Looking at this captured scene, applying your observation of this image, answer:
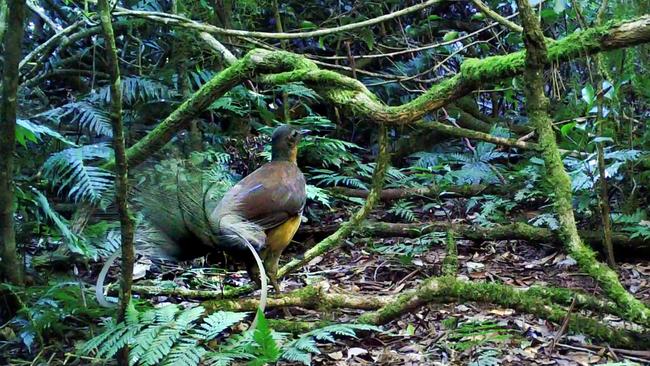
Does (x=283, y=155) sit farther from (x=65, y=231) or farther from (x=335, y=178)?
(x=65, y=231)

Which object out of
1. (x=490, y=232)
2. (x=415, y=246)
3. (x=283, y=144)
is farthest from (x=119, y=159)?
(x=490, y=232)

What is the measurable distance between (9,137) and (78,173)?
0.92 m

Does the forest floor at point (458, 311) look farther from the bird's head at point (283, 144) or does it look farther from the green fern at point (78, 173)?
the green fern at point (78, 173)

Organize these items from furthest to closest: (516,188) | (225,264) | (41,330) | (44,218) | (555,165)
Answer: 1. (516,188)
2. (225,264)
3. (44,218)
4. (41,330)
5. (555,165)

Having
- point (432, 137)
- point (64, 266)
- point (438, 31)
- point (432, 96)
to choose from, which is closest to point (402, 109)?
point (432, 96)

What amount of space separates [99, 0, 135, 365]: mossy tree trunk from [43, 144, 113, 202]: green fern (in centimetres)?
132

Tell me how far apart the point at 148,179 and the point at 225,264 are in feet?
4.51

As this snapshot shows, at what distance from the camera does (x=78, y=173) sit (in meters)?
4.10

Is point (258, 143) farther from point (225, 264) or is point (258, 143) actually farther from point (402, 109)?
point (402, 109)

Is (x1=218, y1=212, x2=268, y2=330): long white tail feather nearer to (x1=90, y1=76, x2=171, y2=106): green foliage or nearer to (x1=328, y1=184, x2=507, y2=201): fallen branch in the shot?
(x1=90, y1=76, x2=171, y2=106): green foliage

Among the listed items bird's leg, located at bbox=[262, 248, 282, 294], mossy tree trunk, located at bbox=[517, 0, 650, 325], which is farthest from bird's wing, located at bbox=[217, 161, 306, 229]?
mossy tree trunk, located at bbox=[517, 0, 650, 325]

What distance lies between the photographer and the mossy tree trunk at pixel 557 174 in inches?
111

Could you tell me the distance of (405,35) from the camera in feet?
24.4

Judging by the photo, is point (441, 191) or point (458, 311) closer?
point (458, 311)
